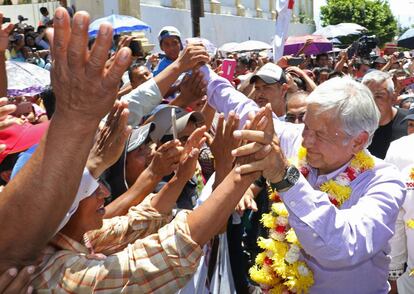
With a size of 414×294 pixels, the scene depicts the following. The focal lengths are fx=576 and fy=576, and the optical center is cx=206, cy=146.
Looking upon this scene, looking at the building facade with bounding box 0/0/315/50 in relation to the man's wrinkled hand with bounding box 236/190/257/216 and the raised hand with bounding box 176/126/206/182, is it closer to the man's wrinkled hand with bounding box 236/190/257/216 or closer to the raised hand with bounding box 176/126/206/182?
the man's wrinkled hand with bounding box 236/190/257/216

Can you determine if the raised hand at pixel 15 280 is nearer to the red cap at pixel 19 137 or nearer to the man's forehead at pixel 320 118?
the red cap at pixel 19 137

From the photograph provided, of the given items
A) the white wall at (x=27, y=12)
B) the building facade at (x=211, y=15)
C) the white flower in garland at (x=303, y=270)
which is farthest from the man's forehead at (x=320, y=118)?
the white wall at (x=27, y=12)

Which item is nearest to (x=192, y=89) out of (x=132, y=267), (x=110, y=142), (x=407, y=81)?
(x=110, y=142)

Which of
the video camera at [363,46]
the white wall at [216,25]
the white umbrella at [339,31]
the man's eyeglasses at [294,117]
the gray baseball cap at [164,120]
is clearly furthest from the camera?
the white wall at [216,25]

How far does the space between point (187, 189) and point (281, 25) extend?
2.56 m

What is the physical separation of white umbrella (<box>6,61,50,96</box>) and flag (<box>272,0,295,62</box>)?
2.07m

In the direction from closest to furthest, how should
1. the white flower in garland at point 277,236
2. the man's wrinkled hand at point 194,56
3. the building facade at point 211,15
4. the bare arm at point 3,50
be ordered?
the white flower in garland at point 277,236, the bare arm at point 3,50, the man's wrinkled hand at point 194,56, the building facade at point 211,15

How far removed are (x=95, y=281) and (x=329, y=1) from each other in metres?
55.0

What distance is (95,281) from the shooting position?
174cm

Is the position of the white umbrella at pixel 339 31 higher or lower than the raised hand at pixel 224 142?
lower

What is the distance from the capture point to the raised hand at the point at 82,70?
1.42 metres

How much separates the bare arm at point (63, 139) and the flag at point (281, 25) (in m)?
3.98

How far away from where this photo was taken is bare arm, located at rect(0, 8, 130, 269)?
1439mm

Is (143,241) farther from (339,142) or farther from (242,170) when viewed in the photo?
(339,142)
